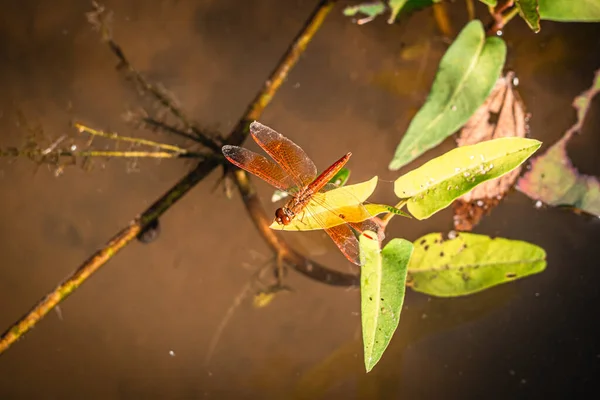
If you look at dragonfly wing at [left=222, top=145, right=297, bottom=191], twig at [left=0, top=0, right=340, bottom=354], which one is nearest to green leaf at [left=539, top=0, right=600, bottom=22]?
twig at [left=0, top=0, right=340, bottom=354]

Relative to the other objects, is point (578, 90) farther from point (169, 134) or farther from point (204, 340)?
point (204, 340)

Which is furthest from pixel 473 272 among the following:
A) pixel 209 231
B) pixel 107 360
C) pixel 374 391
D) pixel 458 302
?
pixel 107 360

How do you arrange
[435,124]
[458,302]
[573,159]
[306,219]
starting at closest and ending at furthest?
[306,219], [435,124], [573,159], [458,302]

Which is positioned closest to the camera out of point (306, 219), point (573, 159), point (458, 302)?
point (306, 219)

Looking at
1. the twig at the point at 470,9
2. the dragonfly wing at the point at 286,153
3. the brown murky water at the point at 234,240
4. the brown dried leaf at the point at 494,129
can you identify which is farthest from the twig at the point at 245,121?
the brown dried leaf at the point at 494,129

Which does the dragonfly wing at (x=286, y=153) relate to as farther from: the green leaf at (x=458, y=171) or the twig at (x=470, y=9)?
the twig at (x=470, y=9)

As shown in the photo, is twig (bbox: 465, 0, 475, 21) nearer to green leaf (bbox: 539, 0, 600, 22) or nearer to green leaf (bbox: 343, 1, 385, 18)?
Answer: green leaf (bbox: 343, 1, 385, 18)
